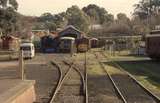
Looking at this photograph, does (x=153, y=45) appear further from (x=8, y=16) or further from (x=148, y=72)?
(x=8, y=16)

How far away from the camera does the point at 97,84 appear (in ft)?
95.9

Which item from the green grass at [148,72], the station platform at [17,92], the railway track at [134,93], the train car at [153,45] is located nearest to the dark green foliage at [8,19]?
the train car at [153,45]

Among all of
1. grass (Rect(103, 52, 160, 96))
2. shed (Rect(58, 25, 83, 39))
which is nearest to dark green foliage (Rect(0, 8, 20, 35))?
shed (Rect(58, 25, 83, 39))

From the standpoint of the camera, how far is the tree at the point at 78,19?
173m

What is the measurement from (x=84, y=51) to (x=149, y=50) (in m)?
41.3

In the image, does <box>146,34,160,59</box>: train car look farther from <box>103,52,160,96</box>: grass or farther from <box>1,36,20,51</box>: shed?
<box>1,36,20,51</box>: shed

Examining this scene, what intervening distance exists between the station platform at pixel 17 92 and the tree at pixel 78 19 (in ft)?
489

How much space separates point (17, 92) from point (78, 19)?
163072mm

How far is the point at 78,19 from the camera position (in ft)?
586

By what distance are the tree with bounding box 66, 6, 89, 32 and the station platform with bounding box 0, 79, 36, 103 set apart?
489ft

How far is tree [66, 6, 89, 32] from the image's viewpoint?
172625 millimetres

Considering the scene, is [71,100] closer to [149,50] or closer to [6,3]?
[149,50]

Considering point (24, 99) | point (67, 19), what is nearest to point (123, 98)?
point (24, 99)

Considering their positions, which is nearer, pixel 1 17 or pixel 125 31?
pixel 1 17
